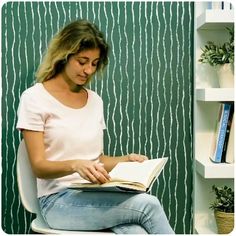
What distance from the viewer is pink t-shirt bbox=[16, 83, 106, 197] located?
1.42 metres

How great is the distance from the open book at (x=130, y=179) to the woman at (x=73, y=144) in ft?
0.09

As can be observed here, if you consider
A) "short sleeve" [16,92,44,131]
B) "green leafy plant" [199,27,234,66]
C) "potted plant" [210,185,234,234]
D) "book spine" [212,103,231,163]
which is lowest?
"potted plant" [210,185,234,234]

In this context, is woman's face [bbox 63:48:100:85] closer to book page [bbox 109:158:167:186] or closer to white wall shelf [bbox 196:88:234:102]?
book page [bbox 109:158:167:186]

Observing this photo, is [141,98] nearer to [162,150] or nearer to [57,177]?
[162,150]

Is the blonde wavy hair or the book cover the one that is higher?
the blonde wavy hair

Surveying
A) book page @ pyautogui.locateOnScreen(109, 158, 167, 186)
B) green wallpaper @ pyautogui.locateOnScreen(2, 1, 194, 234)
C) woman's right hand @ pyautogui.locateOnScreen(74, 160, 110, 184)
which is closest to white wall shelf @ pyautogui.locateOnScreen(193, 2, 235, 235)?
green wallpaper @ pyautogui.locateOnScreen(2, 1, 194, 234)

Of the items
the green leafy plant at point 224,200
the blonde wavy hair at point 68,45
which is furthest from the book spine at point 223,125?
the blonde wavy hair at point 68,45

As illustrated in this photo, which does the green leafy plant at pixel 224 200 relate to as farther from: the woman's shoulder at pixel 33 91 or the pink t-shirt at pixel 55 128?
the woman's shoulder at pixel 33 91

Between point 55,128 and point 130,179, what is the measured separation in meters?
0.36

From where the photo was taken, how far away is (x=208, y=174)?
Answer: 1743mm

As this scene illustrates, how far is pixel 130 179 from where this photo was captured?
1218mm

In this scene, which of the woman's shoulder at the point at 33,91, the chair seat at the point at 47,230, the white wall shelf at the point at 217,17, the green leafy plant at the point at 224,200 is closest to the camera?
the chair seat at the point at 47,230

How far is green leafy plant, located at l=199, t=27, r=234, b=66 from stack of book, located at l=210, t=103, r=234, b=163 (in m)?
0.18

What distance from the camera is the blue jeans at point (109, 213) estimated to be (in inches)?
49.9
